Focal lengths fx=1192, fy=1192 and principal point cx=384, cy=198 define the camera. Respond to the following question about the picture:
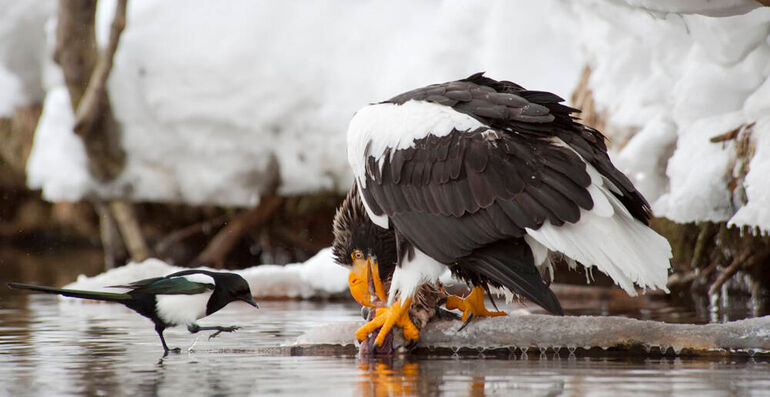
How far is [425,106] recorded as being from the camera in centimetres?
602

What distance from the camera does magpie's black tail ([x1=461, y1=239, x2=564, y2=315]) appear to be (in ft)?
18.0

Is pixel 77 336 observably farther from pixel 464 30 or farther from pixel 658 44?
pixel 464 30

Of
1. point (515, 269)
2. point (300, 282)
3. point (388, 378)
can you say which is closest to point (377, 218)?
point (515, 269)

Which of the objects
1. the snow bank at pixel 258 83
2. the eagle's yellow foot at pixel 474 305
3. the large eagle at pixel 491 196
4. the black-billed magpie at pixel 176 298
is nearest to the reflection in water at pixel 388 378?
the large eagle at pixel 491 196

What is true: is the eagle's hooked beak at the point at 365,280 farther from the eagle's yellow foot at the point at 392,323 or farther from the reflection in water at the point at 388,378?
the reflection in water at the point at 388,378

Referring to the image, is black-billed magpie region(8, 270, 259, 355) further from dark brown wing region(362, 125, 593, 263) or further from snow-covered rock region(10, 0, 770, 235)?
snow-covered rock region(10, 0, 770, 235)

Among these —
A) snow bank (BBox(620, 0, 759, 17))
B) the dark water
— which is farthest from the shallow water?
snow bank (BBox(620, 0, 759, 17))

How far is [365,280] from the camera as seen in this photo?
Answer: 6418mm

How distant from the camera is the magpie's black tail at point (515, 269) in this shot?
549 centimetres

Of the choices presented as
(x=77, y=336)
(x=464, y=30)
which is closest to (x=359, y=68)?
(x=464, y=30)

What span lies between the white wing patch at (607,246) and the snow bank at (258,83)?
7.12 meters

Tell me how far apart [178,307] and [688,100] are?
4861 millimetres

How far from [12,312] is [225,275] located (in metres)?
2.94

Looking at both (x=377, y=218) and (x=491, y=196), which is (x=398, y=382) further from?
(x=377, y=218)
